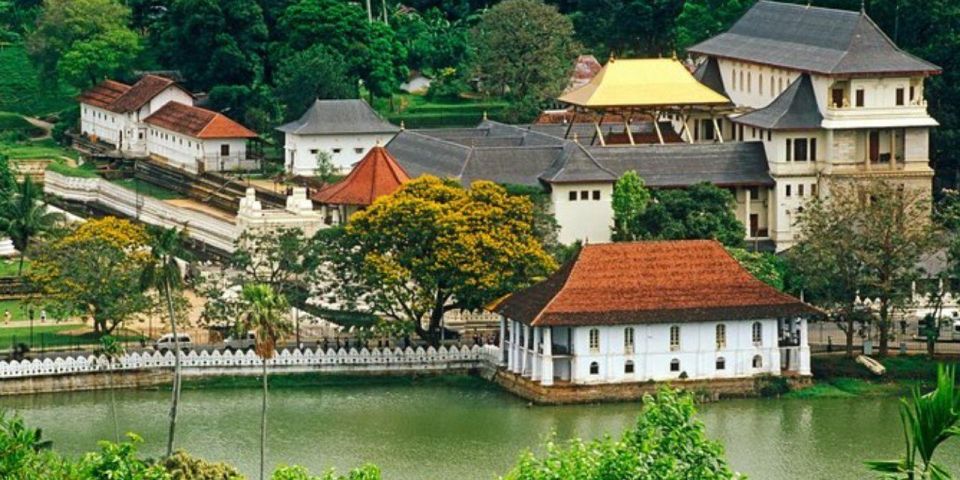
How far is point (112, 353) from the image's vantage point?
65062 mm

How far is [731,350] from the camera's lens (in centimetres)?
6619

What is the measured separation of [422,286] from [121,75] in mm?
37544

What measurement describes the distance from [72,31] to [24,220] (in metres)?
26.3

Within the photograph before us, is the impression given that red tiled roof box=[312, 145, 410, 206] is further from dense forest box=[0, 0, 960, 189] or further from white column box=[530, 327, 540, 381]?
dense forest box=[0, 0, 960, 189]

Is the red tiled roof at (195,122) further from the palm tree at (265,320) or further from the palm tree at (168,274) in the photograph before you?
the palm tree at (265,320)

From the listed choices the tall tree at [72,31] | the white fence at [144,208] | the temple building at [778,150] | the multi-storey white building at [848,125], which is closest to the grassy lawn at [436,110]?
the tall tree at [72,31]

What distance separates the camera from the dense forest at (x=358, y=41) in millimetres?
95188

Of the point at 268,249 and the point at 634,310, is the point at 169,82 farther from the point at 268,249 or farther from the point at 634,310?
the point at 634,310

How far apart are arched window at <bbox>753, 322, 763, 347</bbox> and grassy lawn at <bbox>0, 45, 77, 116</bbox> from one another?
4344 centimetres

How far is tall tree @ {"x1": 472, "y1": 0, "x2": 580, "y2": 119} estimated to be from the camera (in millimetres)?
98000

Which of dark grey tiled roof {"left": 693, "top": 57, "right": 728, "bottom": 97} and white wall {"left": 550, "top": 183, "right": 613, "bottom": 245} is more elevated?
dark grey tiled roof {"left": 693, "top": 57, "right": 728, "bottom": 97}

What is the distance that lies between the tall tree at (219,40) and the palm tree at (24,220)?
2059 centimetres

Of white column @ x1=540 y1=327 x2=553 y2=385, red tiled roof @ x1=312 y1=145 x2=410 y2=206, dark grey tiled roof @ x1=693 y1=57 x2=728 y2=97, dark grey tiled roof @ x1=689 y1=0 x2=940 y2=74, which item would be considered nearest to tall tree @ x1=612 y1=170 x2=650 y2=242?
red tiled roof @ x1=312 y1=145 x2=410 y2=206

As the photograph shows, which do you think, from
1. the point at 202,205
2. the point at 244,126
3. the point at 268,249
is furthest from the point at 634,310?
the point at 244,126
